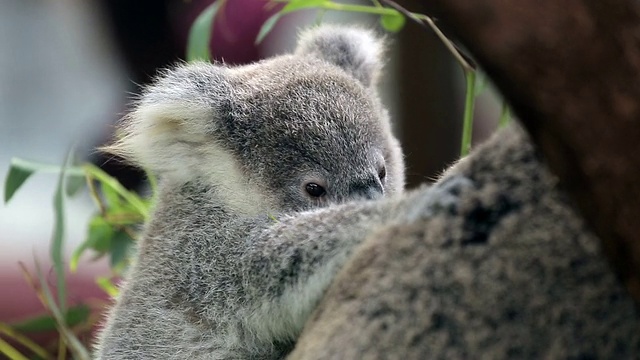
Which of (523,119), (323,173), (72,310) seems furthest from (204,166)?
(523,119)

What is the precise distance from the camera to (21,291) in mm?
3166

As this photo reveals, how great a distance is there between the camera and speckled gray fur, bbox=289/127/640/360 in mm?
670

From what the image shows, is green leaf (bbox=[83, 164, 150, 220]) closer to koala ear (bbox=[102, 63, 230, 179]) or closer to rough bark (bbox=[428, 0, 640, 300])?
koala ear (bbox=[102, 63, 230, 179])

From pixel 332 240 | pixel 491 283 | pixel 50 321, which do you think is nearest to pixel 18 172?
pixel 50 321

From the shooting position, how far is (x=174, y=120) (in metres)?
1.42

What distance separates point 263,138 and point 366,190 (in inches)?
7.7

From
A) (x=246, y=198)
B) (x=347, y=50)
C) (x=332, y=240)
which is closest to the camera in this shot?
(x=332, y=240)

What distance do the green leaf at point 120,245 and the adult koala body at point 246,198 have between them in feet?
1.39

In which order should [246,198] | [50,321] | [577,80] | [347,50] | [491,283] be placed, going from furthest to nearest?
[50,321], [347,50], [246,198], [491,283], [577,80]

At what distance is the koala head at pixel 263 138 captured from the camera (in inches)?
53.3

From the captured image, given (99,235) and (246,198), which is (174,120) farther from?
(99,235)

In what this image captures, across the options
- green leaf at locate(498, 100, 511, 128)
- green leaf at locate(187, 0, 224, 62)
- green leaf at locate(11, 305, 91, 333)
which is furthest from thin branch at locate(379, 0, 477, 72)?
green leaf at locate(11, 305, 91, 333)

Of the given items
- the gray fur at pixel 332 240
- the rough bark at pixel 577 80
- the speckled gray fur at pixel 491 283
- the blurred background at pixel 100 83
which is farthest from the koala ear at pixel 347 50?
the rough bark at pixel 577 80

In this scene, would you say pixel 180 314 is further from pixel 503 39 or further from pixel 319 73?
pixel 503 39
